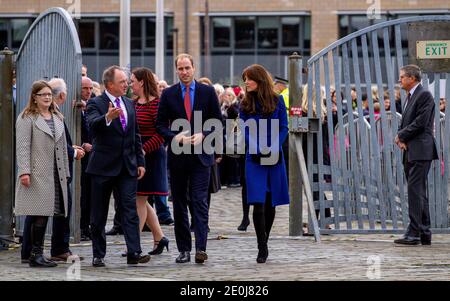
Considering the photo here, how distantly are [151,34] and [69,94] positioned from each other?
36453 millimetres

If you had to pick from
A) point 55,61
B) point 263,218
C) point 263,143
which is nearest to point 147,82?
point 55,61

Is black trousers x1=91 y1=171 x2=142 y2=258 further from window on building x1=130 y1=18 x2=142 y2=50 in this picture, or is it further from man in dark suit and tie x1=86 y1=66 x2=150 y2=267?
window on building x1=130 y1=18 x2=142 y2=50

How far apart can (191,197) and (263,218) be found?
724 mm

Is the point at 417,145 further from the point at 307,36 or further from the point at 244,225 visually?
the point at 307,36

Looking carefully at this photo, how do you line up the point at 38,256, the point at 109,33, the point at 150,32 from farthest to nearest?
the point at 109,33 < the point at 150,32 < the point at 38,256

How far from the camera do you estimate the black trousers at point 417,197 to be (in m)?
14.0

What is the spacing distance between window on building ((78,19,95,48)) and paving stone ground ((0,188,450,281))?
35.9 meters

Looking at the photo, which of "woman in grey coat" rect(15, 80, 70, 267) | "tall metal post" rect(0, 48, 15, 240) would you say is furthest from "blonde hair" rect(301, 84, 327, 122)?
"woman in grey coat" rect(15, 80, 70, 267)

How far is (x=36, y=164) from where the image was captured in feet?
39.2

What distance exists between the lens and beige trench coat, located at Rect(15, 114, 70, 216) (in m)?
11.9

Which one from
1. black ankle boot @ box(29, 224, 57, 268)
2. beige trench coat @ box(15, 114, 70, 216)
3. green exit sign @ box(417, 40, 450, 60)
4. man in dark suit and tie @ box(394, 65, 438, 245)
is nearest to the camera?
black ankle boot @ box(29, 224, 57, 268)

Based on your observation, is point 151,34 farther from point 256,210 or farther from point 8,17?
point 256,210
